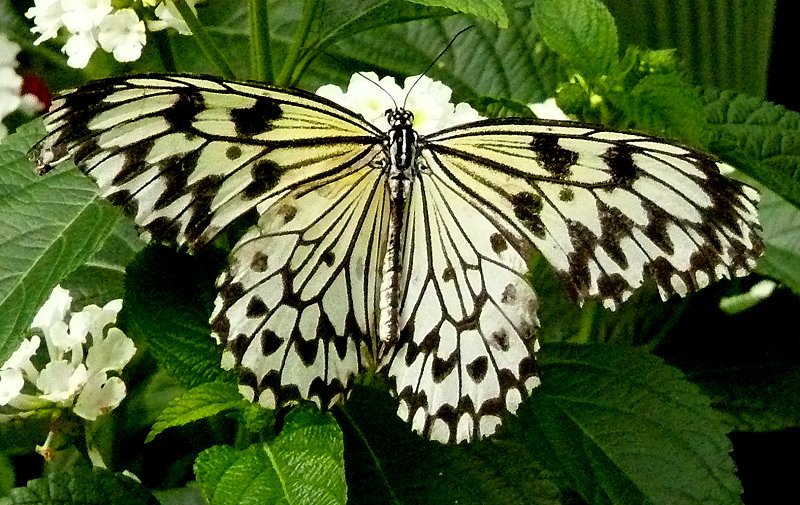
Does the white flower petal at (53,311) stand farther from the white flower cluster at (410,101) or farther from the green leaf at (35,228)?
the white flower cluster at (410,101)

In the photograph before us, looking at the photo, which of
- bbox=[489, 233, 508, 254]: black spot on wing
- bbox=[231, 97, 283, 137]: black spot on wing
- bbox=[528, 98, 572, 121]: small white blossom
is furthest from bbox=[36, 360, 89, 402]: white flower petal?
bbox=[528, 98, 572, 121]: small white blossom

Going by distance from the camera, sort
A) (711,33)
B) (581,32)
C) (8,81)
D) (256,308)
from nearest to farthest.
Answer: (256,308), (581,32), (8,81), (711,33)

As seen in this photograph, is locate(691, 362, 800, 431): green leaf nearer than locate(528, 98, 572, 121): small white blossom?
No

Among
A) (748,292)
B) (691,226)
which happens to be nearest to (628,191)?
(691,226)

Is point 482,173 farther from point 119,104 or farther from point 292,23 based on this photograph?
point 292,23

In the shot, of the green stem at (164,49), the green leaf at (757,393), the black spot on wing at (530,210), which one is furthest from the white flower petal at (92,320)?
the green leaf at (757,393)

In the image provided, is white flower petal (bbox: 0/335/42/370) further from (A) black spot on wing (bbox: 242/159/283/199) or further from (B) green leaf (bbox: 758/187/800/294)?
(B) green leaf (bbox: 758/187/800/294)

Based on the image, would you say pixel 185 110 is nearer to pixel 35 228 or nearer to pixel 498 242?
pixel 35 228

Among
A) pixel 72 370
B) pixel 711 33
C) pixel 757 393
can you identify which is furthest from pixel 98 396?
pixel 711 33
